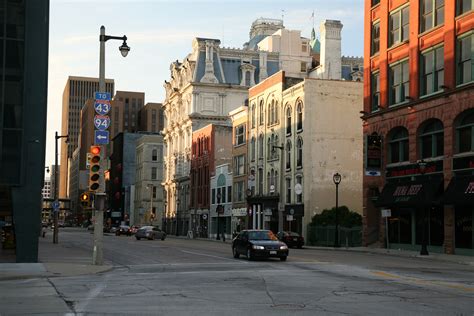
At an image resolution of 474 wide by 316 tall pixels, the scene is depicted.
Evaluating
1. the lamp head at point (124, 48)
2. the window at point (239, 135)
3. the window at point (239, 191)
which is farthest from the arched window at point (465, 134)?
the window at point (239, 135)

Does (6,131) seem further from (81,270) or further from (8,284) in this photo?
(8,284)

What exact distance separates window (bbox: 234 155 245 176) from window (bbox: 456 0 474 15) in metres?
39.4

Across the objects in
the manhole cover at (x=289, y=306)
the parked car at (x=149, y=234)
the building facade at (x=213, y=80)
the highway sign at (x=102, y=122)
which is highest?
the building facade at (x=213, y=80)

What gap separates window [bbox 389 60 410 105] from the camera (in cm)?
4488

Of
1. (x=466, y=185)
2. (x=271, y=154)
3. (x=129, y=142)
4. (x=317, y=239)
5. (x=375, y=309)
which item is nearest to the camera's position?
(x=375, y=309)

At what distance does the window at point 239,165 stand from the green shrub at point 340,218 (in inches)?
782

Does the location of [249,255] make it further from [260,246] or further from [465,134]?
[465,134]

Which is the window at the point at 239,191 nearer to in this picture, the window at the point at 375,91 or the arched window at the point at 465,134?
the window at the point at 375,91

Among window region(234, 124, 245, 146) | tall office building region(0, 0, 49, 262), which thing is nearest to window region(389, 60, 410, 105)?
tall office building region(0, 0, 49, 262)

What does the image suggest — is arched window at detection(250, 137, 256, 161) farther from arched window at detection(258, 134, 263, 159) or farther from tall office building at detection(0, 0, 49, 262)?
tall office building at detection(0, 0, 49, 262)

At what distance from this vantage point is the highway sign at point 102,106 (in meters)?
25.7

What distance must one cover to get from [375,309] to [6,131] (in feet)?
60.9

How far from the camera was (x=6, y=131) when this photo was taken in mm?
26922

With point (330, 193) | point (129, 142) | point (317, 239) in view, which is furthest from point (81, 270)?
point (129, 142)
